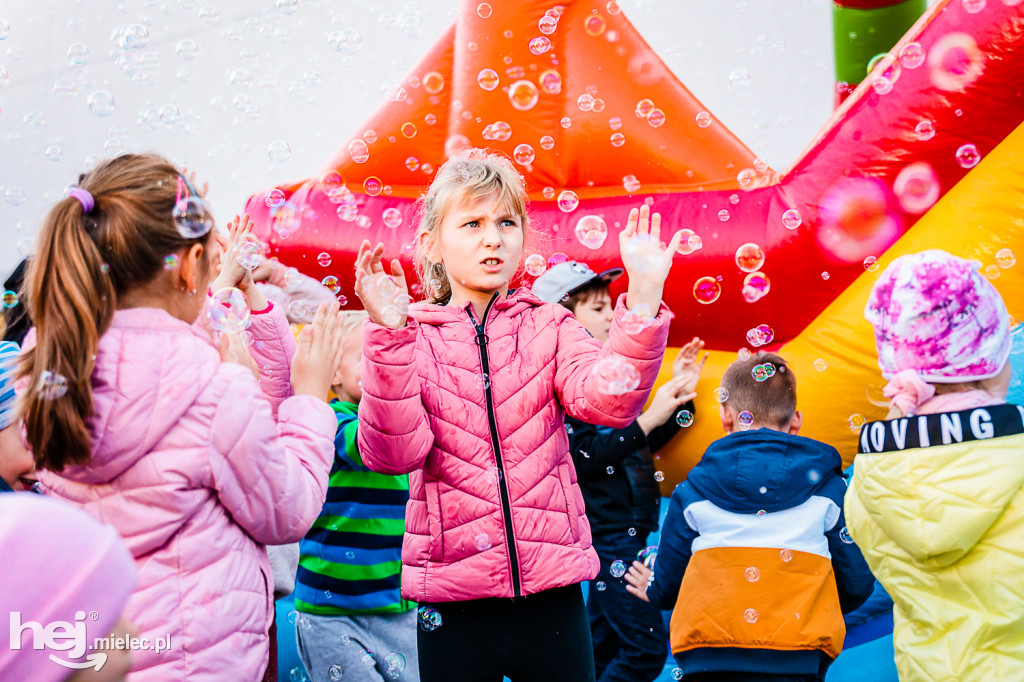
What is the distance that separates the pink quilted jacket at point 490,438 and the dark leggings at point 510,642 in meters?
0.04

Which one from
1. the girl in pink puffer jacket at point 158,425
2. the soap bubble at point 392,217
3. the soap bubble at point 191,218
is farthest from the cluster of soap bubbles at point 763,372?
the soap bubble at point 392,217

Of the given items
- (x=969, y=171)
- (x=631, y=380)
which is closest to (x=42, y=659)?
(x=631, y=380)

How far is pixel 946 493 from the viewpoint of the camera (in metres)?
1.47

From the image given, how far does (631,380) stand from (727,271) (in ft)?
4.68

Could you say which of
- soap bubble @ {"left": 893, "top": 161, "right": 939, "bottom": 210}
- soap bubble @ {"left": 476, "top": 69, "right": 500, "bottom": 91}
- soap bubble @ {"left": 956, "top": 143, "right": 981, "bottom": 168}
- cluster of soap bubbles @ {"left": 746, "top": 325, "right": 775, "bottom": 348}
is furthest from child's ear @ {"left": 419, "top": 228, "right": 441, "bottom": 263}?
soap bubble @ {"left": 476, "top": 69, "right": 500, "bottom": 91}

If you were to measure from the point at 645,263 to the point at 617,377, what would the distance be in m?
0.19

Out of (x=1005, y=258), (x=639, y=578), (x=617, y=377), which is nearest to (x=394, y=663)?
(x=639, y=578)

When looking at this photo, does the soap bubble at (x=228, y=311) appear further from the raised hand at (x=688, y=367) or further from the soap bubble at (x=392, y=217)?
the soap bubble at (x=392, y=217)

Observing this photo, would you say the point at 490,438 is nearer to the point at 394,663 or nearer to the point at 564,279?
the point at 394,663

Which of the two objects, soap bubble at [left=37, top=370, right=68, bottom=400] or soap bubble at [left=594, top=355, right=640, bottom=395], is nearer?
soap bubble at [left=37, top=370, right=68, bottom=400]

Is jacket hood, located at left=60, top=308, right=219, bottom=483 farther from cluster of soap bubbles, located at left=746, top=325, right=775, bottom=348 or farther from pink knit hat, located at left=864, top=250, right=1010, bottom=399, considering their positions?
cluster of soap bubbles, located at left=746, top=325, right=775, bottom=348

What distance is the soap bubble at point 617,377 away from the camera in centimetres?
131

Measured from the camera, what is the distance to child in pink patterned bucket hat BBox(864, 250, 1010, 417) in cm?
155

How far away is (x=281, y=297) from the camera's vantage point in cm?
276
